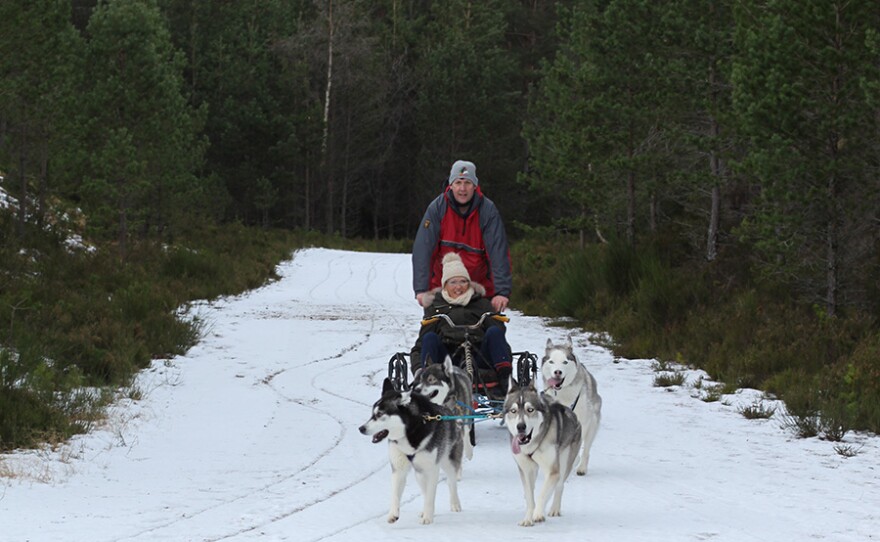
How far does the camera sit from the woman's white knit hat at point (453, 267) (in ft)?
28.0

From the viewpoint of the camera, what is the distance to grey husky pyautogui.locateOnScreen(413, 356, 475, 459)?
24.5ft

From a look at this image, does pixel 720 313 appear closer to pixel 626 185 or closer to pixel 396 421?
pixel 626 185

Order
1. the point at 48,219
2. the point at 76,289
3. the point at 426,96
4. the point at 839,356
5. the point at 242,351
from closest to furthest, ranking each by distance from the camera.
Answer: the point at 839,356
the point at 242,351
the point at 76,289
the point at 48,219
the point at 426,96

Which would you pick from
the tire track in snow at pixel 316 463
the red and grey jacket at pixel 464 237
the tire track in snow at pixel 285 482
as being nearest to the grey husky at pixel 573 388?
the red and grey jacket at pixel 464 237

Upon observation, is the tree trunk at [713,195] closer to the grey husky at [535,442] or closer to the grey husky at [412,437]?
the grey husky at [535,442]

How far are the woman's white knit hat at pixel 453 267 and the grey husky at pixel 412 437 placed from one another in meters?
2.14

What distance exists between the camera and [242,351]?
14.6 meters

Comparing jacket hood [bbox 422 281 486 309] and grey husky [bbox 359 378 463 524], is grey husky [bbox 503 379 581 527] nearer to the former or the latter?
grey husky [bbox 359 378 463 524]

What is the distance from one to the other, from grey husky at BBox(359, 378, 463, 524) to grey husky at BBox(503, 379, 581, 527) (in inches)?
18.1

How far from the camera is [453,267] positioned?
853 cm

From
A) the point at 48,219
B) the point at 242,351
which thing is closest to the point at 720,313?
the point at 242,351

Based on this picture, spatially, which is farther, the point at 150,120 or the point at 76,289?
the point at 150,120

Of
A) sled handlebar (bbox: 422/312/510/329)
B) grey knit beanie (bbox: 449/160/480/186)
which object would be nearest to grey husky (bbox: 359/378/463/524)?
sled handlebar (bbox: 422/312/510/329)

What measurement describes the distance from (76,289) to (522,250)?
18.2 meters
